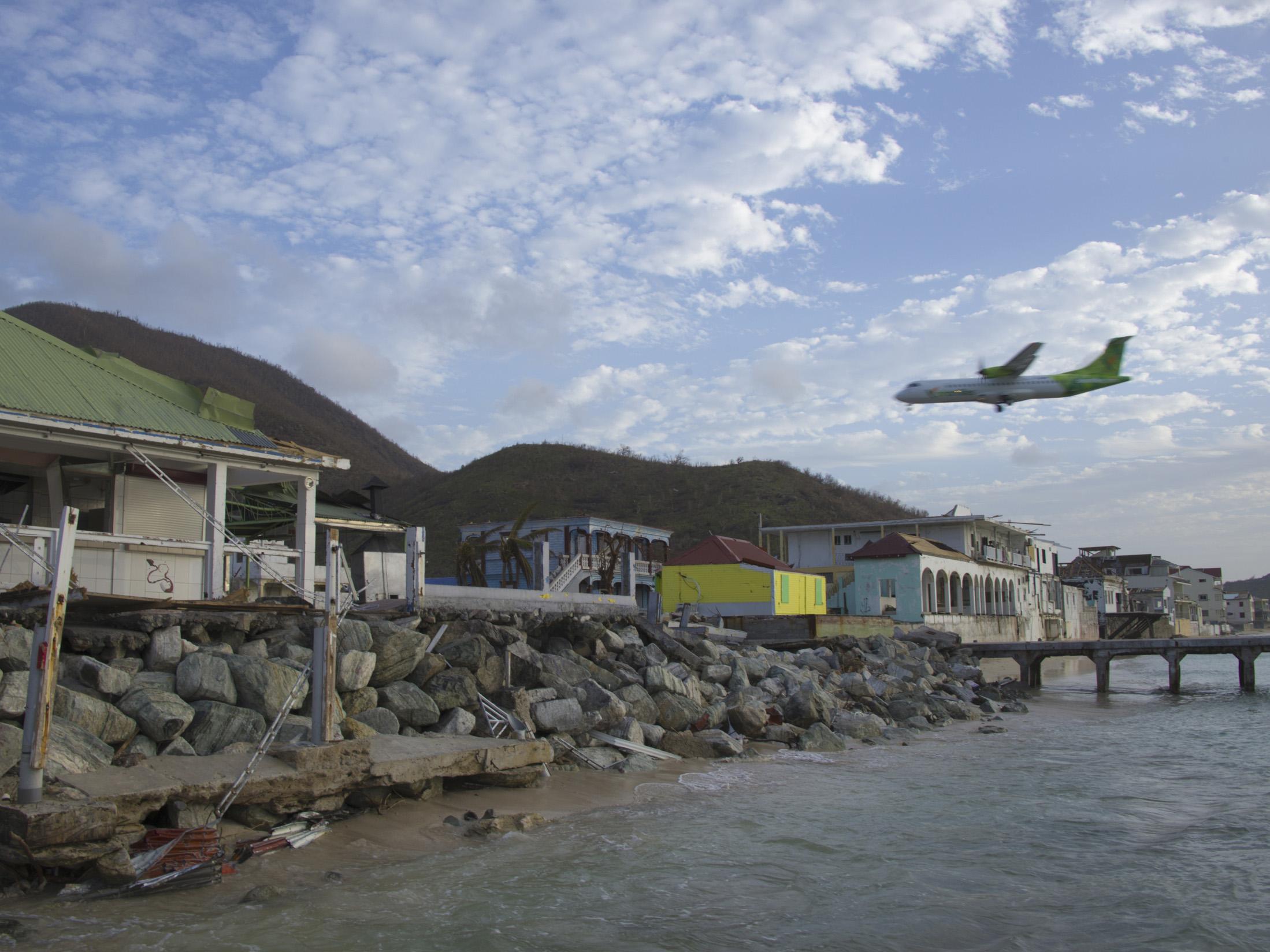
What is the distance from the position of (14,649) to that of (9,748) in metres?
1.99

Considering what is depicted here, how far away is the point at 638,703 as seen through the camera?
18.8 meters

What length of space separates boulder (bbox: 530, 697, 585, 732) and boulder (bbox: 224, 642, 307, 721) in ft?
14.5

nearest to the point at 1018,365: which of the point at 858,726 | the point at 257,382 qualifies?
the point at 858,726

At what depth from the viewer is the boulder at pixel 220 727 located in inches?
453

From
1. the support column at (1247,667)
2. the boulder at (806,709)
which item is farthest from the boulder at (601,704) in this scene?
the support column at (1247,667)

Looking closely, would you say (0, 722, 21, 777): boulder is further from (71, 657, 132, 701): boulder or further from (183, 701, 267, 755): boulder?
(183, 701, 267, 755): boulder

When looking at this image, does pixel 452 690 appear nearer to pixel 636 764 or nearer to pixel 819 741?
pixel 636 764

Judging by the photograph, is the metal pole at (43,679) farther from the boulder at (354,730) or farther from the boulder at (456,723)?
the boulder at (456,723)

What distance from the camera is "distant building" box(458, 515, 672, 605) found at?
37.8 metres

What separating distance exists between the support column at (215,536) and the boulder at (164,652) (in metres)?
0.84

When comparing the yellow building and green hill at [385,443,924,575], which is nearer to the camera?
the yellow building

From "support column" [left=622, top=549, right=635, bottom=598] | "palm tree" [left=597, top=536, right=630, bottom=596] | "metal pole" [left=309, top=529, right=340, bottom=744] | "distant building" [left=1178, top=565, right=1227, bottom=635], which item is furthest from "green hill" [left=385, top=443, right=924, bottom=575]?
"distant building" [left=1178, top=565, right=1227, bottom=635]

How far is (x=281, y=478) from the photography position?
15320 millimetres

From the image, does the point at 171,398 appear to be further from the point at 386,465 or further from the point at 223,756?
the point at 386,465
